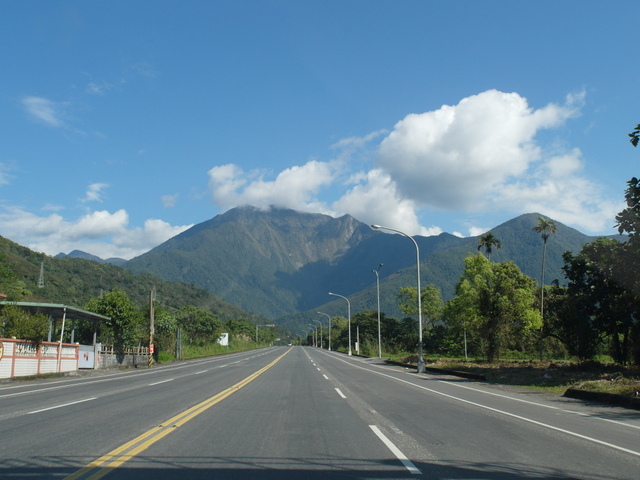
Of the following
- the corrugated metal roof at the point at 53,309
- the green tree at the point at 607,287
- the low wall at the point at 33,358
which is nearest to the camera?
the low wall at the point at 33,358

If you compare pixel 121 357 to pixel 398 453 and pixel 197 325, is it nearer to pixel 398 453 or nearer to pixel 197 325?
pixel 398 453

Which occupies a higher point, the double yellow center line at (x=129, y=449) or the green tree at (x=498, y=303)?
the green tree at (x=498, y=303)

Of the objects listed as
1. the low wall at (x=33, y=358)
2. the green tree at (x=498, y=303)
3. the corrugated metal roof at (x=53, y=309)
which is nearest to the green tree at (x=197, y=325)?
the corrugated metal roof at (x=53, y=309)

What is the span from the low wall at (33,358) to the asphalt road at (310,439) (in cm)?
1185

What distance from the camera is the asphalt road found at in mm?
6570

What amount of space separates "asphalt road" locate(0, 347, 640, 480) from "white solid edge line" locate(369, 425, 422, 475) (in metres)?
0.01

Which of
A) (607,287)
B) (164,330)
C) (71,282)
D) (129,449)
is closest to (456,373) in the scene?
(607,287)

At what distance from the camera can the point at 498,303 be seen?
4353 centimetres

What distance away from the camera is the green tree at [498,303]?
142ft

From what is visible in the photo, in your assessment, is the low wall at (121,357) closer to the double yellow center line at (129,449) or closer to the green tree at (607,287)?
the double yellow center line at (129,449)

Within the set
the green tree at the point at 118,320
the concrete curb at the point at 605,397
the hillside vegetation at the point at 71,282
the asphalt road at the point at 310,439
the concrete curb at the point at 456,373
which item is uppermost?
the hillside vegetation at the point at 71,282

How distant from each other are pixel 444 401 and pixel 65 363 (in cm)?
2522

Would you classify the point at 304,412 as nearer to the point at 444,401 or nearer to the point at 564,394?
the point at 444,401

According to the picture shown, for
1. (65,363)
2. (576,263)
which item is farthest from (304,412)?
(576,263)
